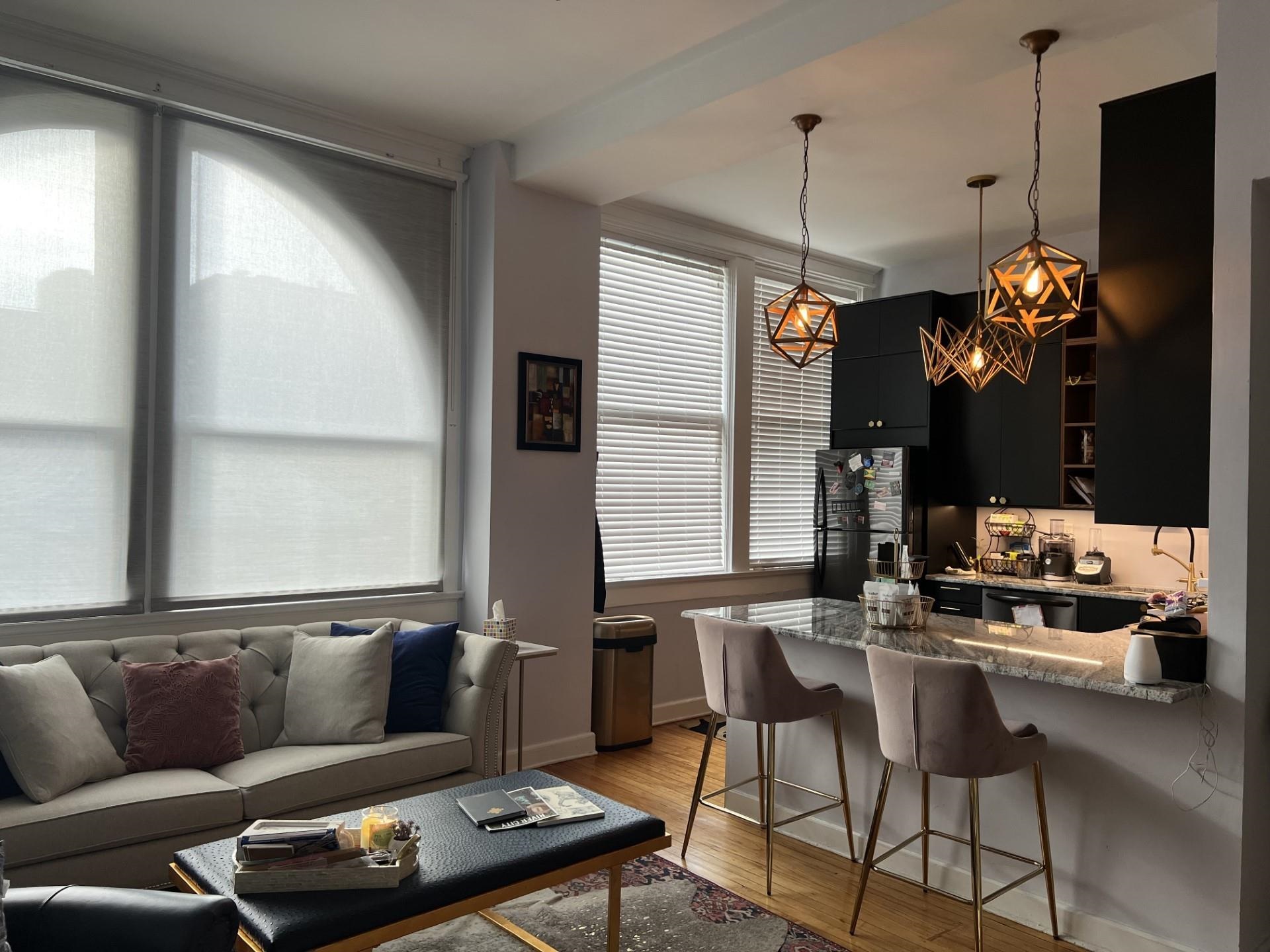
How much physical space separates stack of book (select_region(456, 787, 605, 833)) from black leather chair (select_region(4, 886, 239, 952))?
31.4 inches

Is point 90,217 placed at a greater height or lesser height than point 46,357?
greater

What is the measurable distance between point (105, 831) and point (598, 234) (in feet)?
11.3

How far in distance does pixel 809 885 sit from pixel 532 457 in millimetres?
2347

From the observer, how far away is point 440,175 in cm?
448

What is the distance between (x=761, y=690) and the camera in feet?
10.6

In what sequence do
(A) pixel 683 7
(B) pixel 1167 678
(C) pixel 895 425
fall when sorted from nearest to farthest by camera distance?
1. (B) pixel 1167 678
2. (A) pixel 683 7
3. (C) pixel 895 425

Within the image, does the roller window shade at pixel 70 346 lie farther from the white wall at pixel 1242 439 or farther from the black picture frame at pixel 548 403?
the white wall at pixel 1242 439

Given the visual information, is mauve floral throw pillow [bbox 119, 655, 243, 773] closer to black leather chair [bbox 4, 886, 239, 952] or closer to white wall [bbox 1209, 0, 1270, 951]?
black leather chair [bbox 4, 886, 239, 952]

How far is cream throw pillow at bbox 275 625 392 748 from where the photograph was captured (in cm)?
347

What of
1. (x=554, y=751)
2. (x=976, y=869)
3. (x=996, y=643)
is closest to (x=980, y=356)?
(x=996, y=643)

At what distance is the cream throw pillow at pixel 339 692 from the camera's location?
347 cm

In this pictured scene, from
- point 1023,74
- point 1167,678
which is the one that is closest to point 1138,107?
point 1023,74

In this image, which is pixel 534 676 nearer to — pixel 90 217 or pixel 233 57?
pixel 90 217

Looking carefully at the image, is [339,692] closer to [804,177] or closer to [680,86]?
[680,86]
